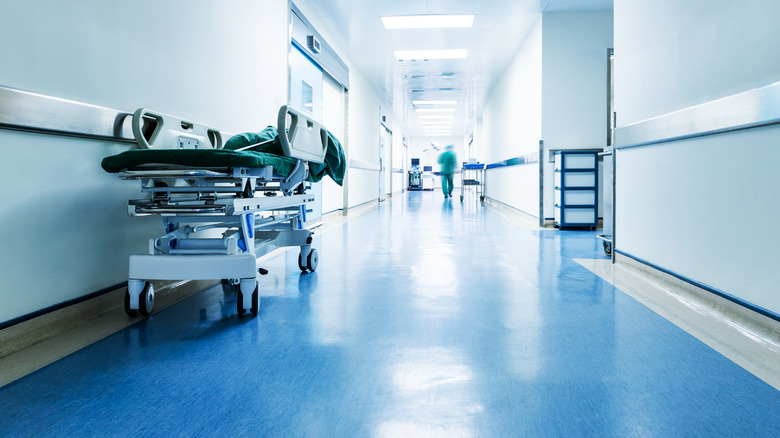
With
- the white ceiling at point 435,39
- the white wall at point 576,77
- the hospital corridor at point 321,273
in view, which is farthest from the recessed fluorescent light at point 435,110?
the hospital corridor at point 321,273

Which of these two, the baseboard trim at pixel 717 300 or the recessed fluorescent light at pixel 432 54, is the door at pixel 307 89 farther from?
the baseboard trim at pixel 717 300

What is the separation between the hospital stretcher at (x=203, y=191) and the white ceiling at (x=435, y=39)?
3639mm

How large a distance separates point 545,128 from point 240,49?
155 inches

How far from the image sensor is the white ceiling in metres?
5.28

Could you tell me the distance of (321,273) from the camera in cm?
282

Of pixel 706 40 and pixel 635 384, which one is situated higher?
pixel 706 40

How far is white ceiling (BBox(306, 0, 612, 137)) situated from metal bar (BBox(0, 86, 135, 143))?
3.89 m

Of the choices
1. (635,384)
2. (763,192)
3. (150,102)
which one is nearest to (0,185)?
(150,102)

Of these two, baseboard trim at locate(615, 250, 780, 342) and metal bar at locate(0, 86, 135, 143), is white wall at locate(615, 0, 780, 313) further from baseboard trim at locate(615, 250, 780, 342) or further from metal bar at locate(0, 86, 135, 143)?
metal bar at locate(0, 86, 135, 143)

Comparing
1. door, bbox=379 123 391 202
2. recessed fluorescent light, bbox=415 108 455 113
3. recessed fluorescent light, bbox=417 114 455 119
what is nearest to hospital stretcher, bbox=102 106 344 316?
door, bbox=379 123 391 202

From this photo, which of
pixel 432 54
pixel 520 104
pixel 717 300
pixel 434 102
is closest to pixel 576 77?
pixel 520 104

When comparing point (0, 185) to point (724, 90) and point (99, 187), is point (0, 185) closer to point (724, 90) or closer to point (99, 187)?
point (99, 187)

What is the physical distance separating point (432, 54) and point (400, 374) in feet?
23.5

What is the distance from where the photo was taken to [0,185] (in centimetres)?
149
